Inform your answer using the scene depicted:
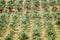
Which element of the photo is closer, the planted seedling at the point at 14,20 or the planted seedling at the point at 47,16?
the planted seedling at the point at 14,20

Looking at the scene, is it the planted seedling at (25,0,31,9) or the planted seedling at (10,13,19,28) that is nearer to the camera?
the planted seedling at (10,13,19,28)

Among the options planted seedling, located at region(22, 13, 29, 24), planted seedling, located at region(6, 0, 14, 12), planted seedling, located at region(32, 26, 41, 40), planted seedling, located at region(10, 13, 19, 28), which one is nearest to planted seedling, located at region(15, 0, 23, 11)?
planted seedling, located at region(6, 0, 14, 12)

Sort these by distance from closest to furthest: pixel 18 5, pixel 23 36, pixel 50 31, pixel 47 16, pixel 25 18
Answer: pixel 23 36, pixel 50 31, pixel 25 18, pixel 47 16, pixel 18 5

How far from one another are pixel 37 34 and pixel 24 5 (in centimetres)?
190

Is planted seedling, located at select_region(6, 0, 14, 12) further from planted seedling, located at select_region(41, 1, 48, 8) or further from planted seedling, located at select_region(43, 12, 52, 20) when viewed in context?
planted seedling, located at select_region(43, 12, 52, 20)

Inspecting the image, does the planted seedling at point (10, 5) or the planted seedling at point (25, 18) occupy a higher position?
the planted seedling at point (10, 5)

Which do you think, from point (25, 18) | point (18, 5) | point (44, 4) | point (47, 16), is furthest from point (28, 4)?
point (47, 16)

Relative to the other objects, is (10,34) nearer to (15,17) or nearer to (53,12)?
(15,17)

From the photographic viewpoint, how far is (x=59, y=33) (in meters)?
8.58

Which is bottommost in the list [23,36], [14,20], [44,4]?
[23,36]

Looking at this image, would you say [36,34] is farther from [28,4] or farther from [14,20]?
[28,4]

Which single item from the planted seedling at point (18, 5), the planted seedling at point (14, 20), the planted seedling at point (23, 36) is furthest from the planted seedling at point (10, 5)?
the planted seedling at point (23, 36)

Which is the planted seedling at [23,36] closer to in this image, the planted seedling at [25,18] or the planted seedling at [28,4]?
the planted seedling at [25,18]

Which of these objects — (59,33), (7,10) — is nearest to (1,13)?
(7,10)
